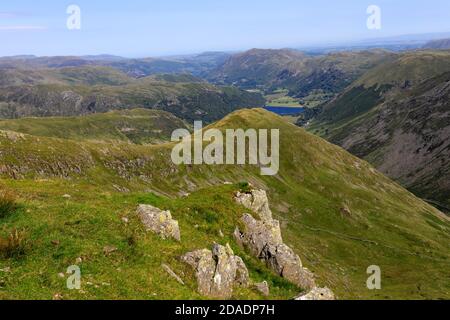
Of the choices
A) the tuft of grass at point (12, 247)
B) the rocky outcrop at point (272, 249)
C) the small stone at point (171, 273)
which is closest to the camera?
the tuft of grass at point (12, 247)

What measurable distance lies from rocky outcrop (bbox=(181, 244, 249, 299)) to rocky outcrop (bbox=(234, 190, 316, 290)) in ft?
23.4

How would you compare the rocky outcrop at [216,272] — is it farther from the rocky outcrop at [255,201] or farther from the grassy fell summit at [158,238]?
the rocky outcrop at [255,201]

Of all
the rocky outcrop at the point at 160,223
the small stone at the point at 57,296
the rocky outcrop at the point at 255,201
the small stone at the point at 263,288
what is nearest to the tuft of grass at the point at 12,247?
the small stone at the point at 57,296

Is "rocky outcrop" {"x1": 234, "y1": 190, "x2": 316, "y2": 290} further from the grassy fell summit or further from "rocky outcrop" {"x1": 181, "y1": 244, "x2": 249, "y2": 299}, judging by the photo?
"rocky outcrop" {"x1": 181, "y1": 244, "x2": 249, "y2": 299}

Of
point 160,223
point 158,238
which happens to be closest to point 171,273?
point 158,238

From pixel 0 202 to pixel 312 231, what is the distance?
13115 centimetres

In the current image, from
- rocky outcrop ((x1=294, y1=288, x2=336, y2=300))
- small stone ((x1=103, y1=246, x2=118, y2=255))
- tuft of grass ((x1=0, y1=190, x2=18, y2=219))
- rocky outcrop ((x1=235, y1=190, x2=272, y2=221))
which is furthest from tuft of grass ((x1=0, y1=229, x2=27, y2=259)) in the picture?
rocky outcrop ((x1=235, y1=190, x2=272, y2=221))

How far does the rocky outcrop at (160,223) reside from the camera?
32844 mm

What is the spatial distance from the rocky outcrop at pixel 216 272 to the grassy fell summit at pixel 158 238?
2.72 ft

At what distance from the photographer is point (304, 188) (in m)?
191

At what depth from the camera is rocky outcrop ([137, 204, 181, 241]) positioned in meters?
32.8

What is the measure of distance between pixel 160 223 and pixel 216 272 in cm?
650
